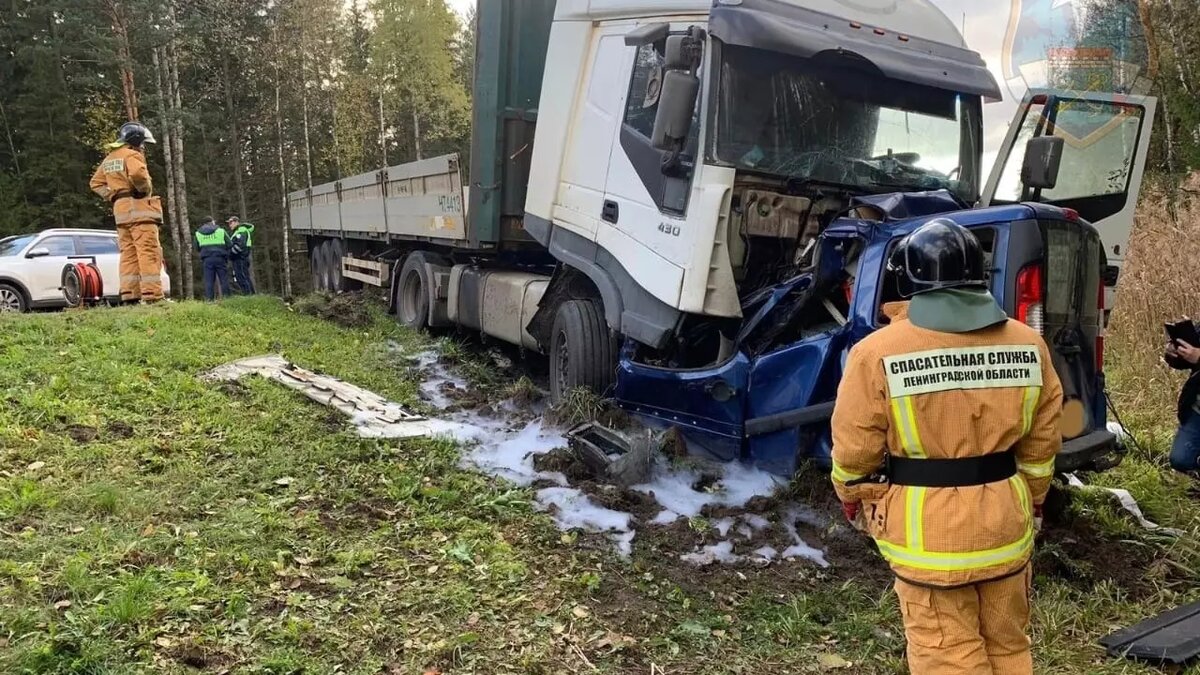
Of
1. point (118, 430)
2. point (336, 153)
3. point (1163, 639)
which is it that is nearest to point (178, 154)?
point (336, 153)

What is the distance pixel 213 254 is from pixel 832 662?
475 inches

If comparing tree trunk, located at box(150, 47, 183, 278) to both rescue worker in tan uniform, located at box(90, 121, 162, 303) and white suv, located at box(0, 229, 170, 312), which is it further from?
rescue worker in tan uniform, located at box(90, 121, 162, 303)

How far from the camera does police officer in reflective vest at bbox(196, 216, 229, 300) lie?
40.3 ft

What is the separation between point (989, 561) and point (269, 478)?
11.0 ft

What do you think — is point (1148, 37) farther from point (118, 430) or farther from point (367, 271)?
point (118, 430)

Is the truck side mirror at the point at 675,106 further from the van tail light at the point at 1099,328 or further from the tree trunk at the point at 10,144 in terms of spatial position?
the tree trunk at the point at 10,144

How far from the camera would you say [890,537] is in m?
2.07

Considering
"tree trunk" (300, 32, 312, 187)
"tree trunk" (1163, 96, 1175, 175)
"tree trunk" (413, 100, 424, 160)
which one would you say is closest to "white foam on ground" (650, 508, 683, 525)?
"tree trunk" (1163, 96, 1175, 175)

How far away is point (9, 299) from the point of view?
1080cm

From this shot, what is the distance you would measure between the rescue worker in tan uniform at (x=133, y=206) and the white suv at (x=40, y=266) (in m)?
1.60

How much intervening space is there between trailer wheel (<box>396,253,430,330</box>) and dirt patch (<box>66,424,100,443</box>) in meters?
4.11

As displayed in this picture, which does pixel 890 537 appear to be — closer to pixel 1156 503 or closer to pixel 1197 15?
pixel 1156 503

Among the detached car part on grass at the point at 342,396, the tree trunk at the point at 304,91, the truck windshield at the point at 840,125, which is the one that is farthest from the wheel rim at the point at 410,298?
the tree trunk at the point at 304,91

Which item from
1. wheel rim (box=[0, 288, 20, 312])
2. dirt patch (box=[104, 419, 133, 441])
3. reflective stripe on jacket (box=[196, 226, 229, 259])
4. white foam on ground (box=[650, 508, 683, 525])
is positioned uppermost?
reflective stripe on jacket (box=[196, 226, 229, 259])
